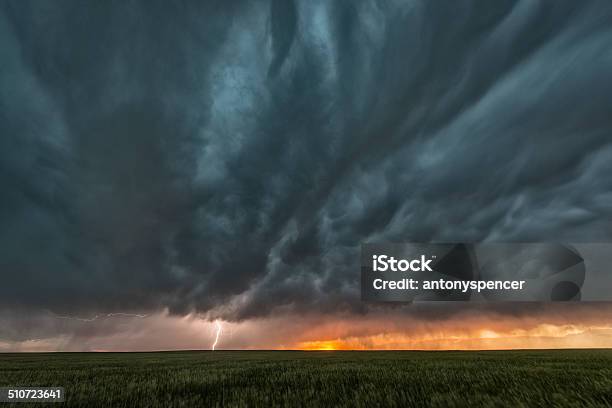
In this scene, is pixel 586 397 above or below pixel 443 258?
below

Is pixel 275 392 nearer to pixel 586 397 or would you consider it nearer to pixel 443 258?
pixel 586 397

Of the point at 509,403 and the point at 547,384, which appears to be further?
the point at 547,384

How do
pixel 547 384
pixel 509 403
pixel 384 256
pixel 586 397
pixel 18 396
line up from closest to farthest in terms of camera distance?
pixel 509 403, pixel 586 397, pixel 547 384, pixel 18 396, pixel 384 256

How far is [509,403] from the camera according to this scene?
4.93 m

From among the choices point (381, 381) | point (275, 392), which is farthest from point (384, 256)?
point (275, 392)

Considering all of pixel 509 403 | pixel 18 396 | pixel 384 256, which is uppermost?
pixel 384 256

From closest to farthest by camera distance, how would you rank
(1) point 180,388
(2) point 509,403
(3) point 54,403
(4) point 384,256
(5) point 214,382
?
(2) point 509,403 → (3) point 54,403 → (1) point 180,388 → (5) point 214,382 → (4) point 384,256

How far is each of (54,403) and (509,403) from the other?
7690 mm

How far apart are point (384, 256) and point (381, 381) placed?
15.5 meters

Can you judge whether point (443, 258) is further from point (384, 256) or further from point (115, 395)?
point (115, 395)

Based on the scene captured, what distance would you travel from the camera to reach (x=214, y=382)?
28.1ft

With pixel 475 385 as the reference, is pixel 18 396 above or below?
below

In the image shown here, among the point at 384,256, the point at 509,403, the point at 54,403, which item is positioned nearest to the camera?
the point at 509,403

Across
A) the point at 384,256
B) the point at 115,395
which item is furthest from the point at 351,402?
the point at 384,256
